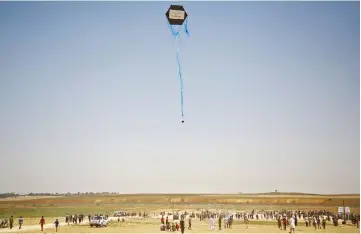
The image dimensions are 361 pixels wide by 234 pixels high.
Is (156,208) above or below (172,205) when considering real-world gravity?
above

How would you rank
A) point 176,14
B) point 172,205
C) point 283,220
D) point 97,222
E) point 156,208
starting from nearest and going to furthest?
point 176,14
point 283,220
point 97,222
point 156,208
point 172,205

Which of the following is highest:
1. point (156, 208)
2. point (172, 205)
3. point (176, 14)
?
point (176, 14)

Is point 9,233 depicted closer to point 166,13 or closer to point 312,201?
point 166,13

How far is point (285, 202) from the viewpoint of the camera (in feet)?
300

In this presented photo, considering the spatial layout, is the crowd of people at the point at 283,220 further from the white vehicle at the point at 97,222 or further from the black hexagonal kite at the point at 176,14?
the black hexagonal kite at the point at 176,14

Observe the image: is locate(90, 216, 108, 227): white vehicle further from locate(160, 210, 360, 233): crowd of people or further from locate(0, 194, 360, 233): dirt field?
locate(160, 210, 360, 233): crowd of people

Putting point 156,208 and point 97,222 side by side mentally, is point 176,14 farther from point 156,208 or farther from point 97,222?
point 156,208

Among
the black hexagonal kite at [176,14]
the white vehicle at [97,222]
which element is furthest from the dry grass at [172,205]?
the black hexagonal kite at [176,14]

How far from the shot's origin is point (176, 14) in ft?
53.9

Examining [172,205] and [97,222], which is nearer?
[97,222]

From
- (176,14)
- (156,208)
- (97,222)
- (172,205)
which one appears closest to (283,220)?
(97,222)

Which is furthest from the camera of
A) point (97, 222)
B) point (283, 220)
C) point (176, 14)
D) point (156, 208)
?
point (156, 208)

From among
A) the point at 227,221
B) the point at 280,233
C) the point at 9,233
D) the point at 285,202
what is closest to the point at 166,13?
the point at 280,233

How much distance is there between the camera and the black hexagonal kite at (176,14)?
16375 mm
